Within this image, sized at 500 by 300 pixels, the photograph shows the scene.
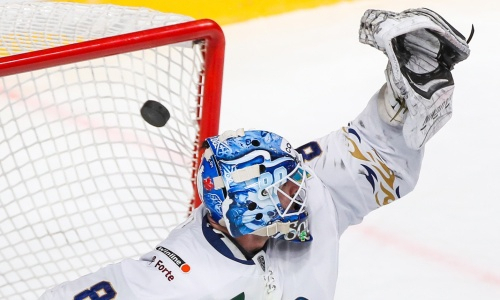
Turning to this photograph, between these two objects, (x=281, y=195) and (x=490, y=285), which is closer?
(x=281, y=195)

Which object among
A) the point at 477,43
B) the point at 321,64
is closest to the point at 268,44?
the point at 321,64

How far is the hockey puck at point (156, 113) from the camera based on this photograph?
7.07ft

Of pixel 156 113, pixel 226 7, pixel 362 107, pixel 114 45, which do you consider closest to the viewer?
pixel 114 45

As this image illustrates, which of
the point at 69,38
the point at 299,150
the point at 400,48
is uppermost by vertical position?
the point at 400,48

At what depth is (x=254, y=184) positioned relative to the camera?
1766 millimetres

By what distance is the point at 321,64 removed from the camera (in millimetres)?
4117

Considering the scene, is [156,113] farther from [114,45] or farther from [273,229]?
[273,229]

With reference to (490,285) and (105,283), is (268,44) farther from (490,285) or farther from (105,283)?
(105,283)

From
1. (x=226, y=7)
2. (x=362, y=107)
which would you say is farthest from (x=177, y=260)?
(x=226, y=7)

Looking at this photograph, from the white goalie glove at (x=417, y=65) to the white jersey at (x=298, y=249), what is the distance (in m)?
0.10

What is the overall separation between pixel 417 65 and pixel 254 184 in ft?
1.41

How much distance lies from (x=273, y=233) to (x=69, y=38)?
2.39ft

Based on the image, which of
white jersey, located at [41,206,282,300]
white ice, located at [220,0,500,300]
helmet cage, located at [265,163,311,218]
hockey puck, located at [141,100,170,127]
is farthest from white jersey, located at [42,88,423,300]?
white ice, located at [220,0,500,300]

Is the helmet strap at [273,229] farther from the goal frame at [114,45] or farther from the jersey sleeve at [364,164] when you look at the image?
the goal frame at [114,45]
